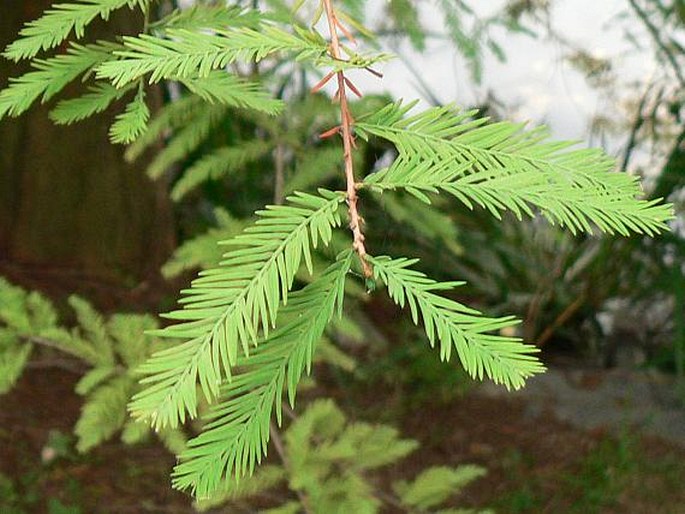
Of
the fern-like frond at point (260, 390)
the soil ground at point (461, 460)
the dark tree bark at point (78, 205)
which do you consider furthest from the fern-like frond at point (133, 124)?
the dark tree bark at point (78, 205)

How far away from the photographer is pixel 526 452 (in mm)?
2242

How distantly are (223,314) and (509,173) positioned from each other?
0.59 feet

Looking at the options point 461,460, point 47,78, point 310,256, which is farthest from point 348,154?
point 461,460

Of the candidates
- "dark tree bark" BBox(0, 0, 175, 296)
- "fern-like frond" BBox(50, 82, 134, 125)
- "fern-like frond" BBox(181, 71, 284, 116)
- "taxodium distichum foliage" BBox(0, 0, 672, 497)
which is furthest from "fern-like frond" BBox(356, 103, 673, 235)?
"dark tree bark" BBox(0, 0, 175, 296)

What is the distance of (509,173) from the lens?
19.2 inches

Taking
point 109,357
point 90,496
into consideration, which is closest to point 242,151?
point 109,357

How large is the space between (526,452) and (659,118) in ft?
3.72

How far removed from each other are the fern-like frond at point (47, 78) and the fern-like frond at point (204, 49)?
0.58ft

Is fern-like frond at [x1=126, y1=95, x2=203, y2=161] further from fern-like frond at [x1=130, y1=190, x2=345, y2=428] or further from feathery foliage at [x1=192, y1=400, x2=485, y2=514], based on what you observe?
fern-like frond at [x1=130, y1=190, x2=345, y2=428]

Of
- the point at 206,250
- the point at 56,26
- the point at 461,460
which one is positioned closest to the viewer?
the point at 56,26

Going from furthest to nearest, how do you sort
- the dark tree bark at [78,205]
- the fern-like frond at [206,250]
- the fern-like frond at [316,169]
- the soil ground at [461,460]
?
the dark tree bark at [78,205], the soil ground at [461,460], the fern-like frond at [316,169], the fern-like frond at [206,250]

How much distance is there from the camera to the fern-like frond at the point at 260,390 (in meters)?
0.43

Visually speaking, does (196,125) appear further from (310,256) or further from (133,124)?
(310,256)

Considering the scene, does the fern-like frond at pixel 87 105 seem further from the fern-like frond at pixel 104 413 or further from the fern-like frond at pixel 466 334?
the fern-like frond at pixel 104 413
